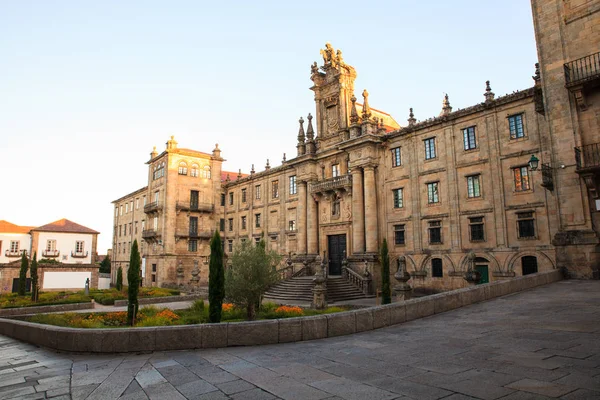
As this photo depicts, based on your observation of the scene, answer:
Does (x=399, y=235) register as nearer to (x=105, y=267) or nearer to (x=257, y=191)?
(x=257, y=191)

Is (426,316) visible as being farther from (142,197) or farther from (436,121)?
(142,197)

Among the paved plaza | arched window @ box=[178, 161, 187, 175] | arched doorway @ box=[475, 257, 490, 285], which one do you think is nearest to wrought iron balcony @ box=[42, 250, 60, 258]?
arched window @ box=[178, 161, 187, 175]

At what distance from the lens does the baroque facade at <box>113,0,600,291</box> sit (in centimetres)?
1734

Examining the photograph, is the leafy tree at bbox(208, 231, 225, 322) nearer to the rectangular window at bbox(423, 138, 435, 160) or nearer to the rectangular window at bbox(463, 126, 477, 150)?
the rectangular window at bbox(423, 138, 435, 160)

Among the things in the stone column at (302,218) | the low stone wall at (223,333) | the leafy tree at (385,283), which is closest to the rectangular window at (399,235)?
the leafy tree at (385,283)

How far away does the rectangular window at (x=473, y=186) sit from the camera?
79.2 feet

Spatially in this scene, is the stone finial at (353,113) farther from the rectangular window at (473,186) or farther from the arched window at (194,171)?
the arched window at (194,171)

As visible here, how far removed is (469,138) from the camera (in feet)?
81.1

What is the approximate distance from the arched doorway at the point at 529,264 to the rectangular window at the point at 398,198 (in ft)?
29.2

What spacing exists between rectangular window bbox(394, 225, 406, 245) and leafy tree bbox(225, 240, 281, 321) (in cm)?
1335

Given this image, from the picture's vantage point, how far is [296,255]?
34.8m

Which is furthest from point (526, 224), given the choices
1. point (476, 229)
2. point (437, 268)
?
→ point (437, 268)

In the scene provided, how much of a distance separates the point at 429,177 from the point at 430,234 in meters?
3.98

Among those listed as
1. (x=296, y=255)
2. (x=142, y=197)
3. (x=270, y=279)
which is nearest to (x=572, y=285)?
(x=270, y=279)
